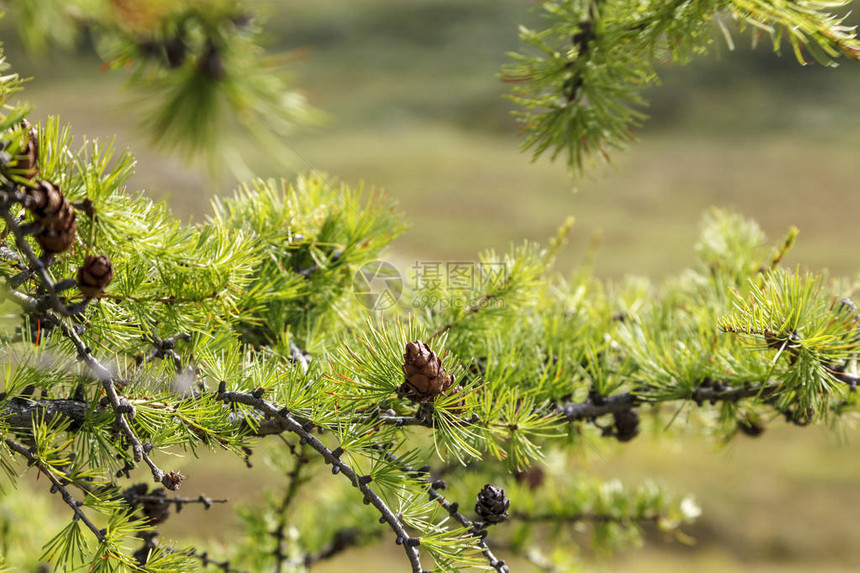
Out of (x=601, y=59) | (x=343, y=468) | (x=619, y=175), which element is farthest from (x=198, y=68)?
(x=619, y=175)

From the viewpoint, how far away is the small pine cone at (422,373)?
16.3 inches

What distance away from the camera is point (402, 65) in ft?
51.1

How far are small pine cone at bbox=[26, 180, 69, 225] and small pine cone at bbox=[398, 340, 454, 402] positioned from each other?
209mm

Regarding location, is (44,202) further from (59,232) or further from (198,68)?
(198,68)

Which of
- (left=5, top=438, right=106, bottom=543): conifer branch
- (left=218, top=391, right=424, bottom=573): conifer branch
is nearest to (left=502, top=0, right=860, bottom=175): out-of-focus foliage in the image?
(left=218, top=391, right=424, bottom=573): conifer branch

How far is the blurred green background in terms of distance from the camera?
7.98 ft

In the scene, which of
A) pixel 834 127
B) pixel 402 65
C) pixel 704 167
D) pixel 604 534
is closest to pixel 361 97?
pixel 402 65

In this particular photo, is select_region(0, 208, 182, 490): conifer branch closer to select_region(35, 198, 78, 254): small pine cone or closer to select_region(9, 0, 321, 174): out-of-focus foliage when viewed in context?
select_region(35, 198, 78, 254): small pine cone

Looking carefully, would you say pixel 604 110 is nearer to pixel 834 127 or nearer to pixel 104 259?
pixel 104 259

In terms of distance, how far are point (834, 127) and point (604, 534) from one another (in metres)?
10.8

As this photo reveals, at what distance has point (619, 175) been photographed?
869 cm

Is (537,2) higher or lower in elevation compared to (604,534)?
higher

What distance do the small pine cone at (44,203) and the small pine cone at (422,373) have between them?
21cm

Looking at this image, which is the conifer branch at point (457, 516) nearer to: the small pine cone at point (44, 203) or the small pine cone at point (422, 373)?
the small pine cone at point (422, 373)
